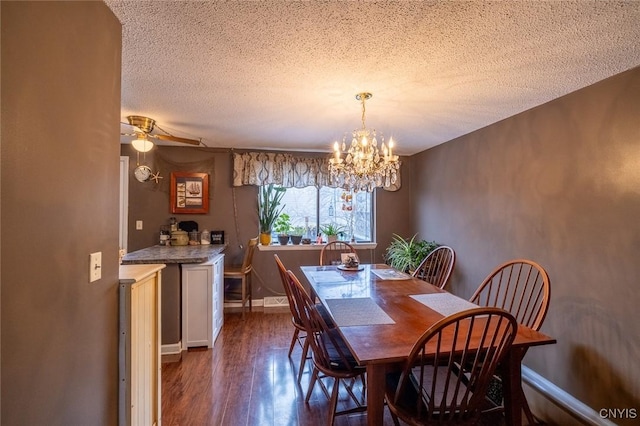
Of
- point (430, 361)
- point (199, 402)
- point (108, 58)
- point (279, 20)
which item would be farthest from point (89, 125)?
point (199, 402)

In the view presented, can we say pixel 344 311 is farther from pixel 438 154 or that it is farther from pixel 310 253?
pixel 438 154

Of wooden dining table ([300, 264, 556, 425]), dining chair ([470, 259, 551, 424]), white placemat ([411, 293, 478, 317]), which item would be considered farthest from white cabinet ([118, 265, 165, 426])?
dining chair ([470, 259, 551, 424])

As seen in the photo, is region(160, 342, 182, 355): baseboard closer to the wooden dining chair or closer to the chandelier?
the chandelier

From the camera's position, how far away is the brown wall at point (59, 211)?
759 millimetres

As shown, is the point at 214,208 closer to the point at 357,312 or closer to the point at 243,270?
the point at 243,270

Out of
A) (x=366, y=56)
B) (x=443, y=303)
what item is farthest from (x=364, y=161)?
(x=443, y=303)

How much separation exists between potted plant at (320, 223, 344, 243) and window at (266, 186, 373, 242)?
37mm

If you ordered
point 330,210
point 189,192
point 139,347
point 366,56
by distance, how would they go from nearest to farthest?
point 139,347 → point 366,56 → point 189,192 → point 330,210

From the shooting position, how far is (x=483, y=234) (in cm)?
297

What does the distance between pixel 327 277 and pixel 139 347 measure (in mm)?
1433

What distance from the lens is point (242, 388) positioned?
88.7 inches

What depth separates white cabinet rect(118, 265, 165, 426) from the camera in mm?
1356

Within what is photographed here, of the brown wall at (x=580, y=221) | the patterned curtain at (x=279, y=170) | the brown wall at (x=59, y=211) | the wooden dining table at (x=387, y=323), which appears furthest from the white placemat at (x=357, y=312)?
the patterned curtain at (x=279, y=170)

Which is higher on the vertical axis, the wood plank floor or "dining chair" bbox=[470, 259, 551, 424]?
"dining chair" bbox=[470, 259, 551, 424]
